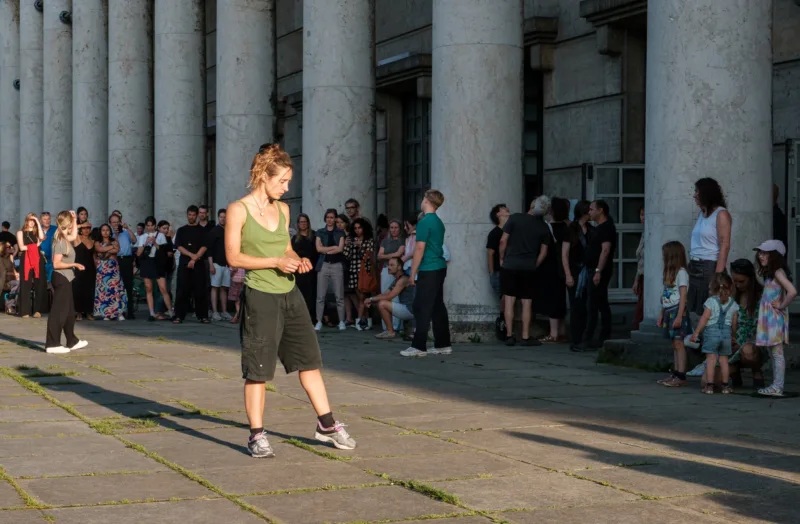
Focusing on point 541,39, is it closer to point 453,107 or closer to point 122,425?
Result: point 453,107

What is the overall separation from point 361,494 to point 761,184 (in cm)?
690

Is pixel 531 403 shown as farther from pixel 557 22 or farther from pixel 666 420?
pixel 557 22

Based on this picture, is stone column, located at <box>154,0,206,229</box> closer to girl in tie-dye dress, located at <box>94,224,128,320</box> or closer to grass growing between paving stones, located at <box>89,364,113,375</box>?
girl in tie-dye dress, located at <box>94,224,128,320</box>

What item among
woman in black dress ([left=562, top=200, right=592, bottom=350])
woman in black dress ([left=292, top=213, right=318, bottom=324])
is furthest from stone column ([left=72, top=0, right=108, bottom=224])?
woman in black dress ([left=562, top=200, right=592, bottom=350])

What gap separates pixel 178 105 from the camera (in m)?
24.6

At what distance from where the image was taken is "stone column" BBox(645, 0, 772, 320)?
12.1 meters

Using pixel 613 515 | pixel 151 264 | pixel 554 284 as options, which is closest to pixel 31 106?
pixel 151 264

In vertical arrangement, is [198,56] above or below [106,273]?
above

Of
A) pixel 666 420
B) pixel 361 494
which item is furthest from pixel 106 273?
pixel 361 494

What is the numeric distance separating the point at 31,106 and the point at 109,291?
51.8 feet

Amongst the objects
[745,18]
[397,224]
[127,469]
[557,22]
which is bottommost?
[127,469]

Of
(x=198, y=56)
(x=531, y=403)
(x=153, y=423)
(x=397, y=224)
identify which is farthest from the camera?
(x=198, y=56)

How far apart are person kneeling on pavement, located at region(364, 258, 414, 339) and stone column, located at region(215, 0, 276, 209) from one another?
617 centimetres

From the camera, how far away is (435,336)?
47.3ft
